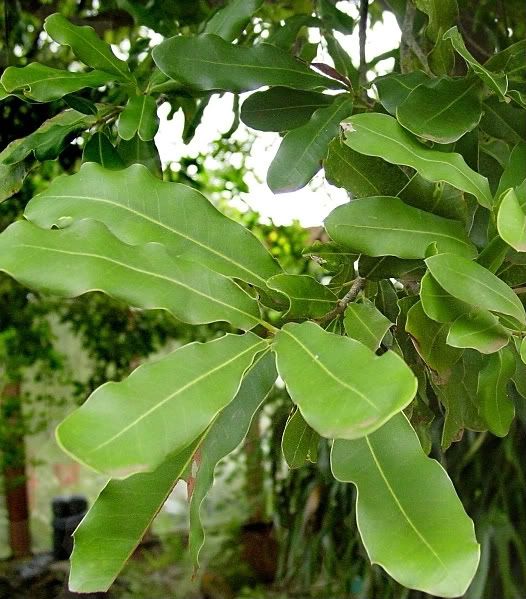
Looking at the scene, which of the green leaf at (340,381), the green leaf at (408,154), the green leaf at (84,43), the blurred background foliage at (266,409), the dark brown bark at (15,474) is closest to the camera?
the green leaf at (340,381)

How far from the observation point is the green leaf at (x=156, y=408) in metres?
0.25

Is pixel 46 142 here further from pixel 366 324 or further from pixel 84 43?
pixel 366 324

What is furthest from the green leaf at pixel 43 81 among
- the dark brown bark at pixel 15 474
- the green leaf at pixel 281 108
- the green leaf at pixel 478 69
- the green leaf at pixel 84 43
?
the dark brown bark at pixel 15 474

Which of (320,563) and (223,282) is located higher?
(223,282)

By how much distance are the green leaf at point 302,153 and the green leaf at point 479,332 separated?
0.20m

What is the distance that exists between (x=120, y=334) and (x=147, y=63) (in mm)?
789

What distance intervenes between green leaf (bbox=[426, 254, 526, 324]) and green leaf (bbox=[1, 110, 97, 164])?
287 millimetres

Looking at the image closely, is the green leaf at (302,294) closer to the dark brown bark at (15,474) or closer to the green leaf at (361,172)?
the green leaf at (361,172)

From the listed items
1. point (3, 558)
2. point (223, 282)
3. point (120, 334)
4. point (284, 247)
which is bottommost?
point (3, 558)

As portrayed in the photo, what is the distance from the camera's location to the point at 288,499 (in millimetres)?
1688

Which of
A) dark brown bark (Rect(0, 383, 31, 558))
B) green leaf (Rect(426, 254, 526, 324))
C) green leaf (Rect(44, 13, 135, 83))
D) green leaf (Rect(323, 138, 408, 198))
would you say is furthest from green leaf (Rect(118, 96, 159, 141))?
dark brown bark (Rect(0, 383, 31, 558))

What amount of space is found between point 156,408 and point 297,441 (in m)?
0.17

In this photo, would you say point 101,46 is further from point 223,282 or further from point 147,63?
point 147,63

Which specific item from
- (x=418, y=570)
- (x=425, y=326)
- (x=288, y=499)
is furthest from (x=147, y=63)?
(x=288, y=499)
